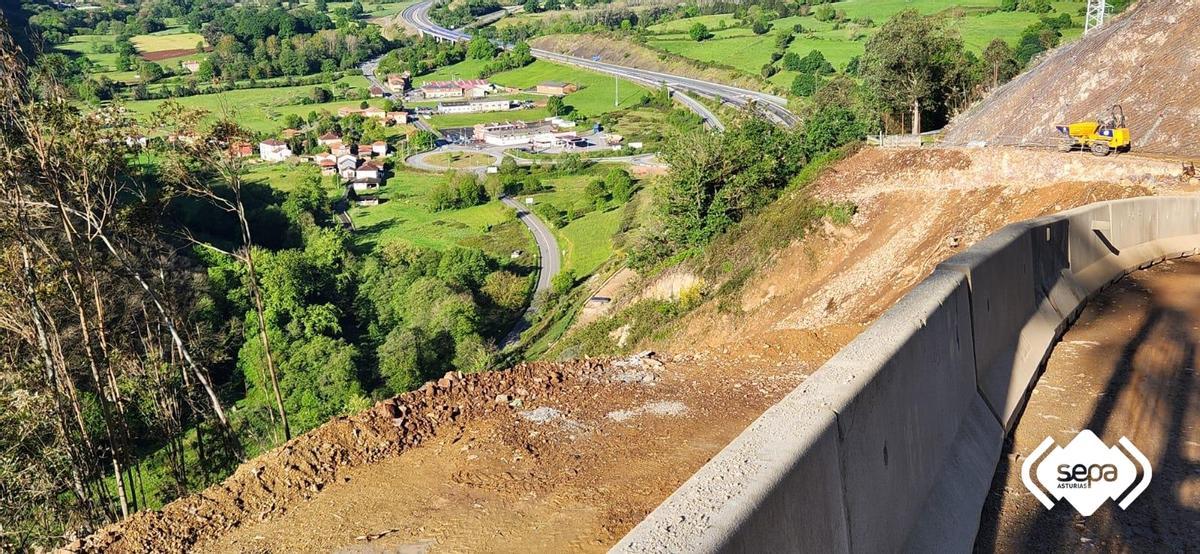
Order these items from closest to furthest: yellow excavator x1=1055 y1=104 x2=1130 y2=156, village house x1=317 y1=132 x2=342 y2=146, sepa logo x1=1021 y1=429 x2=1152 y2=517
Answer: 1. sepa logo x1=1021 y1=429 x2=1152 y2=517
2. yellow excavator x1=1055 y1=104 x2=1130 y2=156
3. village house x1=317 y1=132 x2=342 y2=146

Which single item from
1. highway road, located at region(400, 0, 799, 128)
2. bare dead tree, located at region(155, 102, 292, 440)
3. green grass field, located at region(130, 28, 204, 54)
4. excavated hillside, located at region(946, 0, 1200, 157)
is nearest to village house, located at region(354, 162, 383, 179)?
highway road, located at region(400, 0, 799, 128)

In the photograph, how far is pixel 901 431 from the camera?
4578 millimetres

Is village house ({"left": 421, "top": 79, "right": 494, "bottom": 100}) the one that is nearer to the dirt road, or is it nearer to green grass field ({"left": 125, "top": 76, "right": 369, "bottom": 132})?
green grass field ({"left": 125, "top": 76, "right": 369, "bottom": 132})

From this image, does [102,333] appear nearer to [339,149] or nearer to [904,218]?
[904,218]

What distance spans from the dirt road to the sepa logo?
0.19ft

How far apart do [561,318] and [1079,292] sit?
1195 inches

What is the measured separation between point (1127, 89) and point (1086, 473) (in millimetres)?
27225

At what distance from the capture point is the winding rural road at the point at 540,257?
43.8 metres

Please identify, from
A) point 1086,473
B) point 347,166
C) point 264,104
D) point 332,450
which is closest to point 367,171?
point 347,166

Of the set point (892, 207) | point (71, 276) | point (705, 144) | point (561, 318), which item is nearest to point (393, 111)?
point (561, 318)

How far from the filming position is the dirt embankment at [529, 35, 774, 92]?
100812 mm

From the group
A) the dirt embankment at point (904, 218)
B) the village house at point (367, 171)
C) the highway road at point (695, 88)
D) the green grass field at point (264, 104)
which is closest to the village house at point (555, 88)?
the highway road at point (695, 88)

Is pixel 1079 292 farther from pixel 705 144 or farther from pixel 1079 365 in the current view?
pixel 705 144

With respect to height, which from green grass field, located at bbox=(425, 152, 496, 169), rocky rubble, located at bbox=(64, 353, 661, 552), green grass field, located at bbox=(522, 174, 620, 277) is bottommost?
green grass field, located at bbox=(522, 174, 620, 277)
